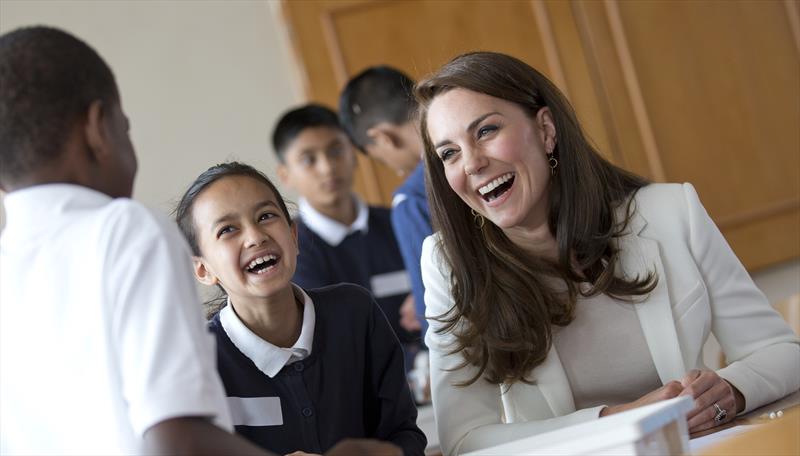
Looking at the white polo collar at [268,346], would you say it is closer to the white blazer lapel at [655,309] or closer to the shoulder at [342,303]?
the shoulder at [342,303]

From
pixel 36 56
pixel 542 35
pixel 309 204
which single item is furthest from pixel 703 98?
pixel 36 56

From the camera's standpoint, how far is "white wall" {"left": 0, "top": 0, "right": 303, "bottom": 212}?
4.46m

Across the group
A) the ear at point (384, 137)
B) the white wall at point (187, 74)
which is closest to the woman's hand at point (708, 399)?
the ear at point (384, 137)

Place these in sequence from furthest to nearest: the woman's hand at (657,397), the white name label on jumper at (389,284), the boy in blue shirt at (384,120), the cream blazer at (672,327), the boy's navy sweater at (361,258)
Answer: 1. the white name label on jumper at (389,284)
2. the boy's navy sweater at (361,258)
3. the boy in blue shirt at (384,120)
4. the cream blazer at (672,327)
5. the woman's hand at (657,397)

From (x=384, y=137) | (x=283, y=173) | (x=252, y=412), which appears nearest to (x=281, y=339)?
(x=252, y=412)

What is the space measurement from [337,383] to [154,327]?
2.96ft

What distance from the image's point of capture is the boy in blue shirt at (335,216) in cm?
388

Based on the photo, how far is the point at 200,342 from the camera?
1030mm

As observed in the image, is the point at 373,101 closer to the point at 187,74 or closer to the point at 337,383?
the point at 187,74

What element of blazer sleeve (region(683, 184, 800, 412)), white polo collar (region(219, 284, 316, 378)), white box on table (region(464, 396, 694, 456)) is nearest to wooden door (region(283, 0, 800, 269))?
blazer sleeve (region(683, 184, 800, 412))

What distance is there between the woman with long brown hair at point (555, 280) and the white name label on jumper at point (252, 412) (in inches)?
13.2

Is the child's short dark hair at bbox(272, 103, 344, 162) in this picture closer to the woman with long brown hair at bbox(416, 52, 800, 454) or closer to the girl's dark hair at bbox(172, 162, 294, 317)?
the woman with long brown hair at bbox(416, 52, 800, 454)

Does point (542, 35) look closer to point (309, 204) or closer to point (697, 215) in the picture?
point (309, 204)

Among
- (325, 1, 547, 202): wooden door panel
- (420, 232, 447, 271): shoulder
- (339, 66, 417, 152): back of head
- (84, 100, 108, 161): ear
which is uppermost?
(325, 1, 547, 202): wooden door panel
